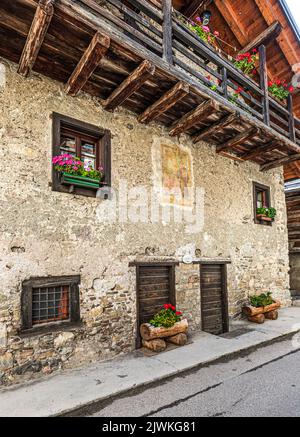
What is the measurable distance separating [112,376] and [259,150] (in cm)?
726

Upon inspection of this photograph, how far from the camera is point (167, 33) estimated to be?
17.4 ft

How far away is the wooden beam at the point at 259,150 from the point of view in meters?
8.30

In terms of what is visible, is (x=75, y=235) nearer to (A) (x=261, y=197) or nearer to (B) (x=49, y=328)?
(B) (x=49, y=328)

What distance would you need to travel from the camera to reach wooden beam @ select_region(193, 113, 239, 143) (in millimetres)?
6653

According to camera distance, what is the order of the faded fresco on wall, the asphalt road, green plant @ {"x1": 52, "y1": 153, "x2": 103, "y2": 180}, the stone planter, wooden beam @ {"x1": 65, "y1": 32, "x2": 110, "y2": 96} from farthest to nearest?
the stone planter → the faded fresco on wall → green plant @ {"x1": 52, "y1": 153, "x2": 103, "y2": 180} → wooden beam @ {"x1": 65, "y1": 32, "x2": 110, "y2": 96} → the asphalt road

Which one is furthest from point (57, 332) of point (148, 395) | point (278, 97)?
point (278, 97)

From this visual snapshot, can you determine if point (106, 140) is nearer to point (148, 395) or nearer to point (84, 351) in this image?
point (84, 351)

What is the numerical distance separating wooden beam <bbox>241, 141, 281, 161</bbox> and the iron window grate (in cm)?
672

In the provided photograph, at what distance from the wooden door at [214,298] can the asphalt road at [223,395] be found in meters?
2.27

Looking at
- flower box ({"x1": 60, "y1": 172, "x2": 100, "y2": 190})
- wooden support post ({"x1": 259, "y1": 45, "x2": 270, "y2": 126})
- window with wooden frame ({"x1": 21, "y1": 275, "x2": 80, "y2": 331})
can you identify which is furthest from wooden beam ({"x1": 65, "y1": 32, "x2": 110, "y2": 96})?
wooden support post ({"x1": 259, "y1": 45, "x2": 270, "y2": 126})

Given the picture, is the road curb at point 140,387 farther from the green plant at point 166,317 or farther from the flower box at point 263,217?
the flower box at point 263,217

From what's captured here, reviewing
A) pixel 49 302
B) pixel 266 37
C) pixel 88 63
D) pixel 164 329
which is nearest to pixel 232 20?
pixel 266 37

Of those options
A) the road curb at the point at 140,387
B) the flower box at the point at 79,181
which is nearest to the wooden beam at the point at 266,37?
the flower box at the point at 79,181

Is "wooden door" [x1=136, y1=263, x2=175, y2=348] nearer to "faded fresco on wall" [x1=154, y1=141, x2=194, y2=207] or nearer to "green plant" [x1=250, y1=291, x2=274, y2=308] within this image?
"faded fresco on wall" [x1=154, y1=141, x2=194, y2=207]
